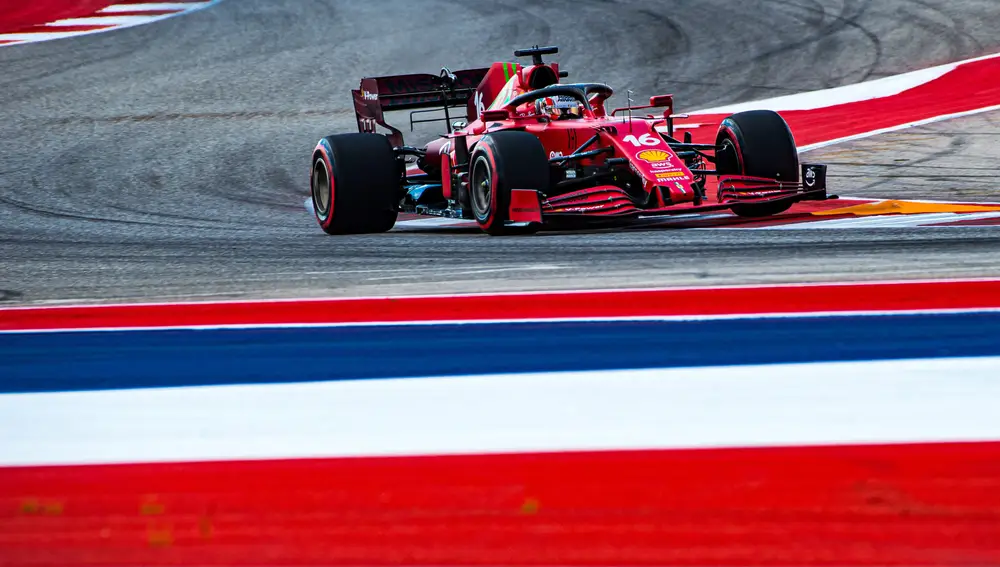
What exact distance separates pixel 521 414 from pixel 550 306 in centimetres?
165

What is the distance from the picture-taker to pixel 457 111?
20516 mm

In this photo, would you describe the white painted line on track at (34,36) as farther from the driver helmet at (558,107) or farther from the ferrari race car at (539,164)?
the driver helmet at (558,107)

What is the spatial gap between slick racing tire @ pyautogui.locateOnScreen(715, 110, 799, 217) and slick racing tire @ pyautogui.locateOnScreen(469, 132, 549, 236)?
146 cm

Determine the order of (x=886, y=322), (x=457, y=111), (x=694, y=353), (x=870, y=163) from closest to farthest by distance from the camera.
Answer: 1. (x=694, y=353)
2. (x=886, y=322)
3. (x=870, y=163)
4. (x=457, y=111)

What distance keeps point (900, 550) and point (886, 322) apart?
2.07 metres

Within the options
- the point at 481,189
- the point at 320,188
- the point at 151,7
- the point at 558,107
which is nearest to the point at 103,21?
the point at 151,7

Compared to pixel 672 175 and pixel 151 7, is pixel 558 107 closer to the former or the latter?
pixel 672 175

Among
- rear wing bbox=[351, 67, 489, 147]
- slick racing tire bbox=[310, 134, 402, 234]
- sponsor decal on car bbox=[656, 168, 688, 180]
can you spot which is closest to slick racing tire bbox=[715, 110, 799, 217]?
sponsor decal on car bbox=[656, 168, 688, 180]

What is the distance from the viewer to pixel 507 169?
808cm

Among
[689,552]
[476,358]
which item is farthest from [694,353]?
[689,552]

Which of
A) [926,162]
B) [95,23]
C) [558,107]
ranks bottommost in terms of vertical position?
[926,162]

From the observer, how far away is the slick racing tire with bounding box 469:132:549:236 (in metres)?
8.09

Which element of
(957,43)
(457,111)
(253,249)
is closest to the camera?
(253,249)

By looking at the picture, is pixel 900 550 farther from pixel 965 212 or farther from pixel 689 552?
pixel 965 212
